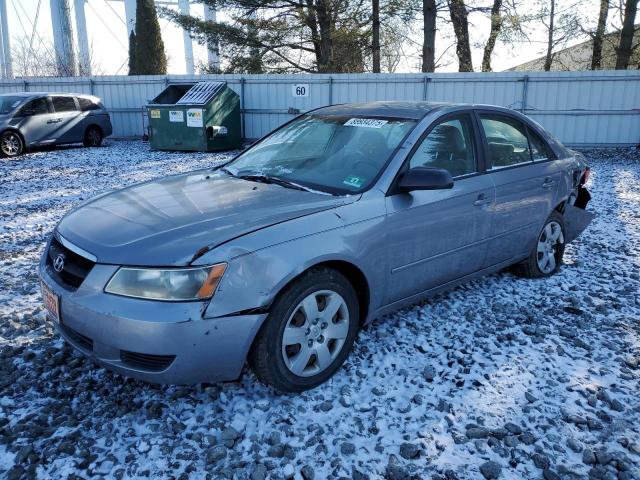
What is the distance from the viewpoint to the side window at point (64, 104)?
13672 mm

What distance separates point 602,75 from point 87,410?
15.2 m

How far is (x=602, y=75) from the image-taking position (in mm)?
14062

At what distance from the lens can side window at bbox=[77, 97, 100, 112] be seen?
47.4 ft

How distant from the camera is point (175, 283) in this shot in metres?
2.43

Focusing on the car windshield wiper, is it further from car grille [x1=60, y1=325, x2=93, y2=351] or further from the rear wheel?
the rear wheel

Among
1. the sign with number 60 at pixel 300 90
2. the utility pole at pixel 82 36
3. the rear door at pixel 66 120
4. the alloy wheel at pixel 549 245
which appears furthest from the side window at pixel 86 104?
the utility pole at pixel 82 36

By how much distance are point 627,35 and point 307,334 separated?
20.0 metres

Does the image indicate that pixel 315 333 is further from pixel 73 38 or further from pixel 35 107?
pixel 73 38

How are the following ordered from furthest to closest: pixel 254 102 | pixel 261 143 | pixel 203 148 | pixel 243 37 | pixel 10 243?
pixel 243 37, pixel 254 102, pixel 203 148, pixel 10 243, pixel 261 143

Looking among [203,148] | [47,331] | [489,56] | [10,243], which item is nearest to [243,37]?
[203,148]

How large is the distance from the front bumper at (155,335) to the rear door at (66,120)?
41.9ft

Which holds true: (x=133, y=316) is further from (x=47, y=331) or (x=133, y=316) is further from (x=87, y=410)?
(x=47, y=331)

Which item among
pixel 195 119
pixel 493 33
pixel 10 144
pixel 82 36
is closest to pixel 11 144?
pixel 10 144

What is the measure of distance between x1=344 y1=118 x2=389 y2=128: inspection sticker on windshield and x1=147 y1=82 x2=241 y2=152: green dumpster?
415 inches
